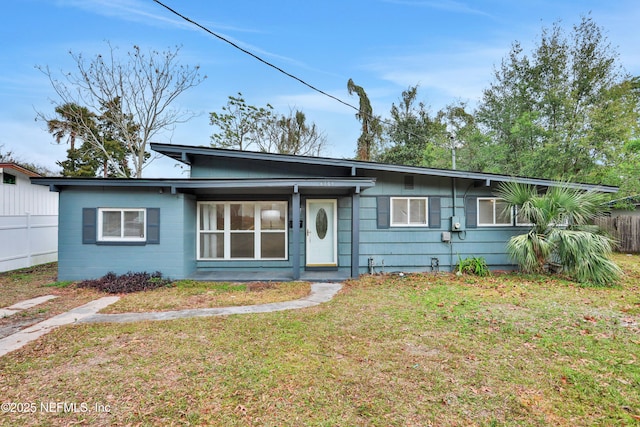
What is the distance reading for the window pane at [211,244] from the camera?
7.58 meters

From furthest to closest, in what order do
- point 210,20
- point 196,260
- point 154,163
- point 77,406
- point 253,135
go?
point 253,135, point 154,163, point 196,260, point 210,20, point 77,406

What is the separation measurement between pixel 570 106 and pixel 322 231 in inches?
482

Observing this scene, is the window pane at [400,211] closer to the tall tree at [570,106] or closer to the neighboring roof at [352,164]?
the neighboring roof at [352,164]

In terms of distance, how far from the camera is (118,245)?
262 inches

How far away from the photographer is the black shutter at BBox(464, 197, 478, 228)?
7.65m

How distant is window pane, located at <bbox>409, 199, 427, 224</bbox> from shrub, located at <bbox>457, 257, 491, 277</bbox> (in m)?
1.39

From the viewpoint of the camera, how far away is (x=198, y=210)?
7.55 meters

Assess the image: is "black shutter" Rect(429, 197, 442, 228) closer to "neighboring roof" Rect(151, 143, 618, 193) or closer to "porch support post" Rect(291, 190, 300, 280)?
"neighboring roof" Rect(151, 143, 618, 193)

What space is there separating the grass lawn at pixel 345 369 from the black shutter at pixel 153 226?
9.41ft

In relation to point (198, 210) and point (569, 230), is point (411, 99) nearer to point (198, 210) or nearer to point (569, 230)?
point (569, 230)

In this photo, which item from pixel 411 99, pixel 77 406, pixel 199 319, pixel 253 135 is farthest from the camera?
pixel 411 99

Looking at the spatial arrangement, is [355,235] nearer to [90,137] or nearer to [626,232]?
[626,232]

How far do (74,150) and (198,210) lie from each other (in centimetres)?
1711

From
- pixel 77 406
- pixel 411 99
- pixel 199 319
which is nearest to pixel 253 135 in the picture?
pixel 411 99
